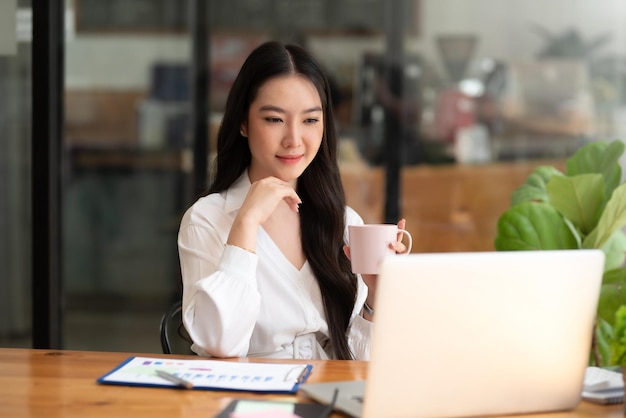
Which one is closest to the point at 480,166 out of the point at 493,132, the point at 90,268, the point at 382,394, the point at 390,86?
the point at 493,132

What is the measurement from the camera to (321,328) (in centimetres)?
222

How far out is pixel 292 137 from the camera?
2213 millimetres

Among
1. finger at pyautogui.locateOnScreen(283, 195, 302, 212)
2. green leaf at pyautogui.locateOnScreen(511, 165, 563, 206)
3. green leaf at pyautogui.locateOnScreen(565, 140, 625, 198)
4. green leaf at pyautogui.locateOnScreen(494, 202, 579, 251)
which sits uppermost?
green leaf at pyautogui.locateOnScreen(565, 140, 625, 198)

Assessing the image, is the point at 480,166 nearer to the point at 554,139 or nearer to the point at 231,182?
the point at 554,139

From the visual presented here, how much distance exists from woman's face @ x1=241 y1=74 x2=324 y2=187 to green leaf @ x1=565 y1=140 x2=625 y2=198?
83 cm

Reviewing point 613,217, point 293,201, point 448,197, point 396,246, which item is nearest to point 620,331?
point 396,246

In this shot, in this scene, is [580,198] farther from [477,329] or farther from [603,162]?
[477,329]

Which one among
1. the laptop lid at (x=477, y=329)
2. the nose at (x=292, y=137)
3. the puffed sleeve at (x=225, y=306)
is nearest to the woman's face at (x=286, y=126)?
the nose at (x=292, y=137)

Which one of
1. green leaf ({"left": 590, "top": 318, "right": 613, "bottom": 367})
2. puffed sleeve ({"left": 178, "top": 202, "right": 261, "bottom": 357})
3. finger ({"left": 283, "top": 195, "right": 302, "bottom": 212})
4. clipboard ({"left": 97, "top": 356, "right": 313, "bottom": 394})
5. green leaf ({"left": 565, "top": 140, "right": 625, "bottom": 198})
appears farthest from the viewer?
green leaf ({"left": 590, "top": 318, "right": 613, "bottom": 367})

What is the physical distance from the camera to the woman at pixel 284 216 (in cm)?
216

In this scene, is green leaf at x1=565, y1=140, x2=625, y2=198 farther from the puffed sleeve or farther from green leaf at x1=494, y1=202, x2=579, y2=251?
the puffed sleeve

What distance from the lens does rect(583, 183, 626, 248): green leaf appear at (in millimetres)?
2150

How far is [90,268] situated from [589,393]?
3412 millimetres

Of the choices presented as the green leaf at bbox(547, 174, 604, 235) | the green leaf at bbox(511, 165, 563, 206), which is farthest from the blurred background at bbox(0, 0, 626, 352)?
the green leaf at bbox(547, 174, 604, 235)
